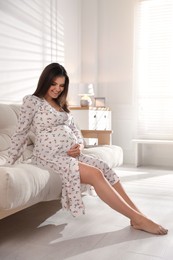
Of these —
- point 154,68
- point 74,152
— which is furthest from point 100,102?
point 74,152

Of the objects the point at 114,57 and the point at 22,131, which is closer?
the point at 22,131

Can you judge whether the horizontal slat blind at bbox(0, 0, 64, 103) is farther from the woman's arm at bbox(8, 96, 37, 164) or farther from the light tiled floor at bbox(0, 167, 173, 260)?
the light tiled floor at bbox(0, 167, 173, 260)

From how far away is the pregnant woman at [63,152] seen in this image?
6.68ft

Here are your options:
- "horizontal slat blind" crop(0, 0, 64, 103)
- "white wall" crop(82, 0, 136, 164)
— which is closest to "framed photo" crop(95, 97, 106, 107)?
"white wall" crop(82, 0, 136, 164)

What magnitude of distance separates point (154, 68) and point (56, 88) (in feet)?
9.79

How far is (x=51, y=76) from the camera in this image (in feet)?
7.41

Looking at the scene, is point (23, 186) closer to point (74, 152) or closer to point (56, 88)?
point (74, 152)

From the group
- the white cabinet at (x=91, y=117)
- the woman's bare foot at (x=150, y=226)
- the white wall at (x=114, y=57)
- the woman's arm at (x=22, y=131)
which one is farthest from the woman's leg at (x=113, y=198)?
the white wall at (x=114, y=57)

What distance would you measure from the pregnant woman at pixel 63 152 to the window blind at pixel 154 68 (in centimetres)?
278

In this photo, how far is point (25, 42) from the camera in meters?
3.81

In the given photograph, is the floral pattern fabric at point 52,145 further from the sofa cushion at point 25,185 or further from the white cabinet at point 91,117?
the white cabinet at point 91,117

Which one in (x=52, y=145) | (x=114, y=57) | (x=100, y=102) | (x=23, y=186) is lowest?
(x=23, y=186)

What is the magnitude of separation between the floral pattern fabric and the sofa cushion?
0.07 meters

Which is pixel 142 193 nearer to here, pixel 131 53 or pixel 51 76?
pixel 51 76
